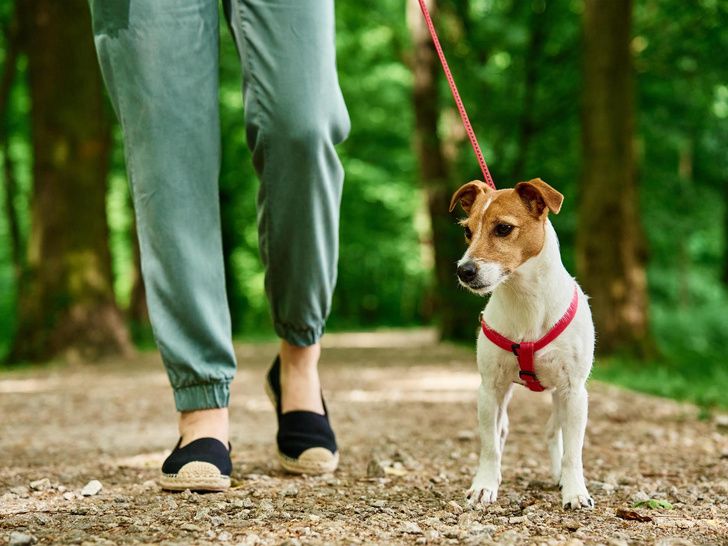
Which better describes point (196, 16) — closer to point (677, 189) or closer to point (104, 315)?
point (104, 315)

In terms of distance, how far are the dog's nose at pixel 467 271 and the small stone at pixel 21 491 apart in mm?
1625

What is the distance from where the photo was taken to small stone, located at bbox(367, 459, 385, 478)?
297 centimetres

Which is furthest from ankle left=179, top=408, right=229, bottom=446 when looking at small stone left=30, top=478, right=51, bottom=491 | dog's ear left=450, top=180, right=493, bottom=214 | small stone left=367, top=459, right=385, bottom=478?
dog's ear left=450, top=180, right=493, bottom=214

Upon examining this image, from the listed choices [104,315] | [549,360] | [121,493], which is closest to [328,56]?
[549,360]

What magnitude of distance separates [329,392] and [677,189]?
9318mm

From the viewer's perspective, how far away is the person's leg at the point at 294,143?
2695 mm

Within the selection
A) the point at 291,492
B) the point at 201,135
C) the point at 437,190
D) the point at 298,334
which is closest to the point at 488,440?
the point at 291,492

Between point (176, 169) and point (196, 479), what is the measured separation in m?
1.08

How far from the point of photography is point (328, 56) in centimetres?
279

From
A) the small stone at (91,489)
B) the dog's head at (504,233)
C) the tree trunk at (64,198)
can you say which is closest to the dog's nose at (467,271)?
the dog's head at (504,233)

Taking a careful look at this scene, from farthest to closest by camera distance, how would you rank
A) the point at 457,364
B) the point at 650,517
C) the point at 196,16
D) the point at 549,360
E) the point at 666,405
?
1. the point at 457,364
2. the point at 666,405
3. the point at 196,16
4. the point at 549,360
5. the point at 650,517

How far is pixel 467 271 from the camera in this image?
8.36 feet

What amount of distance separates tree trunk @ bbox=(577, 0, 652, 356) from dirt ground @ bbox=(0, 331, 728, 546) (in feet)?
8.37

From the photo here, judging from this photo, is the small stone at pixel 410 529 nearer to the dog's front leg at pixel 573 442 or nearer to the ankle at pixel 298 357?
the dog's front leg at pixel 573 442
